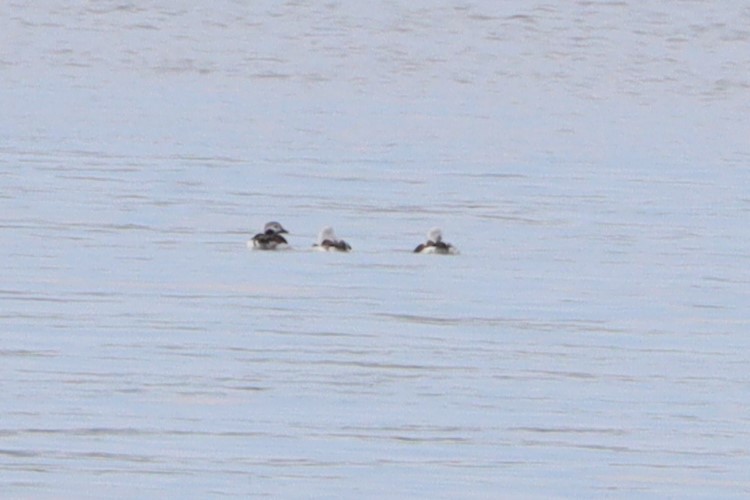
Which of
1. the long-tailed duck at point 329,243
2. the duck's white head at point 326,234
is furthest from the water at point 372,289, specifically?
the duck's white head at point 326,234

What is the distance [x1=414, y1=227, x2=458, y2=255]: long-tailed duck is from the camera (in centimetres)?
1653

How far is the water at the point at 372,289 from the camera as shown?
984 centimetres

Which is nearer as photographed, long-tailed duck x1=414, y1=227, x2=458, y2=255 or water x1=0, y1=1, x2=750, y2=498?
water x1=0, y1=1, x2=750, y2=498

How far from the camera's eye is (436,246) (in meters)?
16.5

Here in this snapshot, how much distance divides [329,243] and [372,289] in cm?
148

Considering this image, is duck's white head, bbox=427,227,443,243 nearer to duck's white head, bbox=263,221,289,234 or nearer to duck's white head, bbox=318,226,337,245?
duck's white head, bbox=318,226,337,245

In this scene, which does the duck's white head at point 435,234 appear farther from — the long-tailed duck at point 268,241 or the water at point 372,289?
the long-tailed duck at point 268,241

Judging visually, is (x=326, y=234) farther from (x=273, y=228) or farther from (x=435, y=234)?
(x=435, y=234)

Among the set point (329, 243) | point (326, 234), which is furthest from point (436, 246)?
point (326, 234)

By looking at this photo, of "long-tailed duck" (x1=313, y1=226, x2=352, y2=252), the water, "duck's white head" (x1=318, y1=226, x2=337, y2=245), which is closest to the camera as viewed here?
the water

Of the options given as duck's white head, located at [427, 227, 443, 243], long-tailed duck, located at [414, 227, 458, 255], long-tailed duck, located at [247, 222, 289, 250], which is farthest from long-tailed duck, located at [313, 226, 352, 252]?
duck's white head, located at [427, 227, 443, 243]

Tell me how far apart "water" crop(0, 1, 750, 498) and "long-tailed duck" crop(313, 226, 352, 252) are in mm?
98

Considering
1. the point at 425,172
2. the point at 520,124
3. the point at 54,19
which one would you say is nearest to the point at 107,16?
the point at 54,19

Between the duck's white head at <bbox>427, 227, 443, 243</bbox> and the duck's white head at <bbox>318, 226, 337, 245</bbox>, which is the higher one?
the duck's white head at <bbox>427, 227, 443, 243</bbox>
